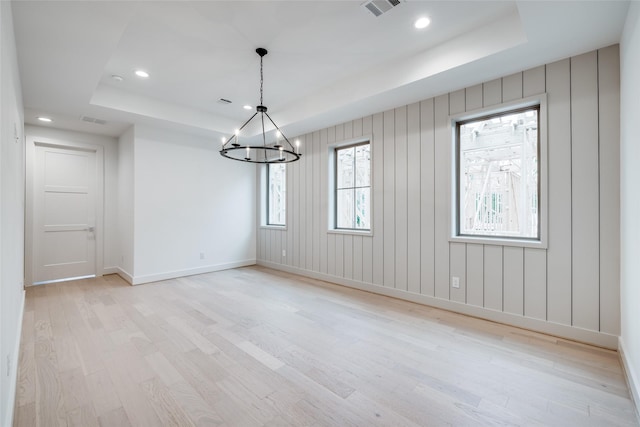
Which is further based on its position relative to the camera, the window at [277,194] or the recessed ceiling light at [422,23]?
the window at [277,194]

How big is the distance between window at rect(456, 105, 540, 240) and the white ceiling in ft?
1.73

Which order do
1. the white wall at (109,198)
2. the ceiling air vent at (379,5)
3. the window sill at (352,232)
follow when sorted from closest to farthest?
the ceiling air vent at (379,5)
the window sill at (352,232)
the white wall at (109,198)

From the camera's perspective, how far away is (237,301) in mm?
3822

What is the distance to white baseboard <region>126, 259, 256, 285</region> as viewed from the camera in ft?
15.4

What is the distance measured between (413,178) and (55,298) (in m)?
5.07

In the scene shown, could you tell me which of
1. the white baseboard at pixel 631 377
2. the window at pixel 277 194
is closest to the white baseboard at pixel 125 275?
the window at pixel 277 194

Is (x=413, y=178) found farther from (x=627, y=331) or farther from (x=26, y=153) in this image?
(x=26, y=153)

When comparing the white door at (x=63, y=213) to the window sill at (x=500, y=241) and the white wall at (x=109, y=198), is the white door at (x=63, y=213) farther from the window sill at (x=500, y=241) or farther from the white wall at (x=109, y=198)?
the window sill at (x=500, y=241)

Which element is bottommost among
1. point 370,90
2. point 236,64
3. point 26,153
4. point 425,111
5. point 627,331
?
point 627,331

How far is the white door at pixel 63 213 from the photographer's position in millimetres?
4766

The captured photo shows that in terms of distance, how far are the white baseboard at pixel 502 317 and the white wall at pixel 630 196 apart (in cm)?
21

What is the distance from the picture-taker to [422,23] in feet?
8.64

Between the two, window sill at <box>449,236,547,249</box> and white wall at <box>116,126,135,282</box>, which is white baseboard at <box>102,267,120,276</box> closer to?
white wall at <box>116,126,135,282</box>

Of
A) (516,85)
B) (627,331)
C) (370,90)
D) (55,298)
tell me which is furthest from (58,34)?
(627,331)
